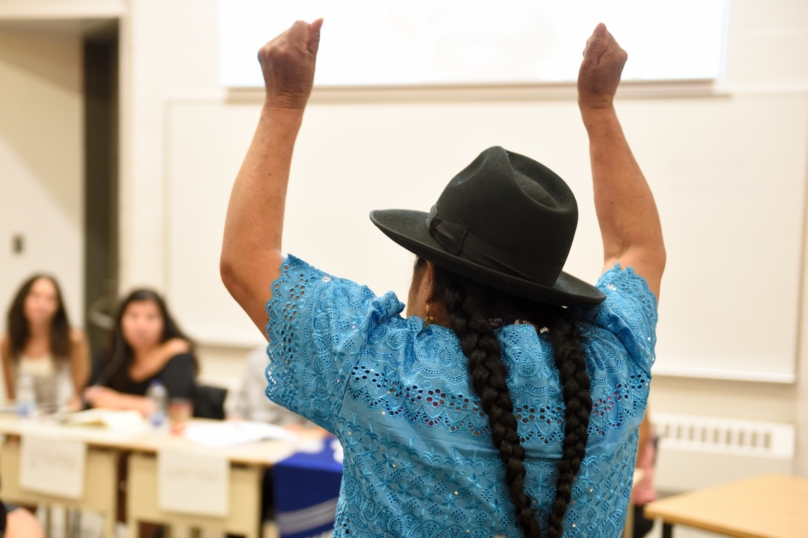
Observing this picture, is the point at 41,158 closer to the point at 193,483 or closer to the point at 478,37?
the point at 478,37

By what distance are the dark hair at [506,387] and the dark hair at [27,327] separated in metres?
3.51

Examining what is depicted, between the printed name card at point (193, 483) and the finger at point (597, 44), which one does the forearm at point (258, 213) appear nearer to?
the finger at point (597, 44)

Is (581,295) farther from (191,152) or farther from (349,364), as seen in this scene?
(191,152)

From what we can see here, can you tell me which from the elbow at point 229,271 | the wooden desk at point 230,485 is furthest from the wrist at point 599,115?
the wooden desk at point 230,485

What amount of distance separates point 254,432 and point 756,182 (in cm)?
265

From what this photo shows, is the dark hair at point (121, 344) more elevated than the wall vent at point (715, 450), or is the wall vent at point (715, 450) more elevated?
the dark hair at point (121, 344)

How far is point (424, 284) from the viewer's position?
3.03 feet

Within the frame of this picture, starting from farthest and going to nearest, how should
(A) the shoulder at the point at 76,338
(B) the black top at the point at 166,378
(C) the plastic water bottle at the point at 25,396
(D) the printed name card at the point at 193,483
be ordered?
(A) the shoulder at the point at 76,338 → (B) the black top at the point at 166,378 → (C) the plastic water bottle at the point at 25,396 → (D) the printed name card at the point at 193,483

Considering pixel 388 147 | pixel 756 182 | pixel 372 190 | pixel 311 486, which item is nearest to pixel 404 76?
pixel 388 147

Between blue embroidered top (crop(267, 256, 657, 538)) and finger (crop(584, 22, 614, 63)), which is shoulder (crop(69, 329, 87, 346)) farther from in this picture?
finger (crop(584, 22, 614, 63))

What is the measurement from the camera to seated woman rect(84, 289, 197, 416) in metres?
3.43

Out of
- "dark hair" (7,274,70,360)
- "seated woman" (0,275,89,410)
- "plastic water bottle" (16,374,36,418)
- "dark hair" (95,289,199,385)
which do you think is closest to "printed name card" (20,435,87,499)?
"plastic water bottle" (16,374,36,418)

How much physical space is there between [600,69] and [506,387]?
495 mm

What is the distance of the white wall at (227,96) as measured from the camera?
3.45 meters
